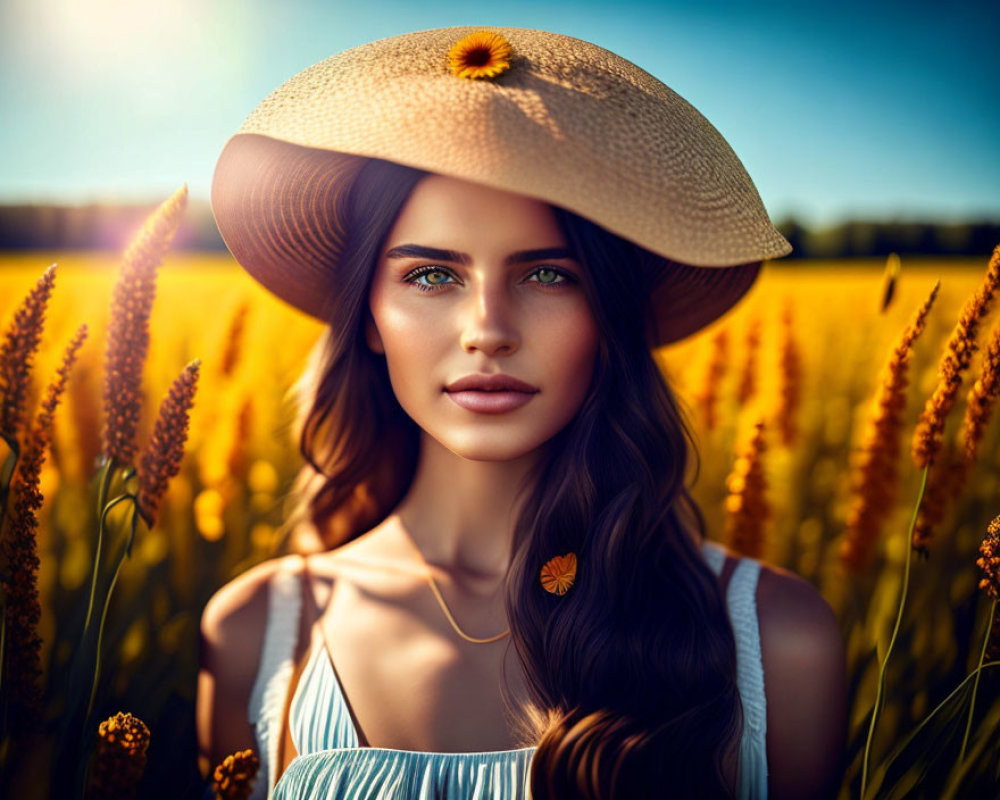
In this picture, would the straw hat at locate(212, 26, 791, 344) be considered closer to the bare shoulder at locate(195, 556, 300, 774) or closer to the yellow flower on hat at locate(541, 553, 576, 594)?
the yellow flower on hat at locate(541, 553, 576, 594)

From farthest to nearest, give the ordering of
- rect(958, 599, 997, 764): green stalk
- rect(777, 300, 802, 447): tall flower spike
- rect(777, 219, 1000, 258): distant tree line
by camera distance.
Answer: rect(777, 300, 802, 447): tall flower spike → rect(777, 219, 1000, 258): distant tree line → rect(958, 599, 997, 764): green stalk

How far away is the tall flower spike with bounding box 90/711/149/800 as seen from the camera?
936 millimetres

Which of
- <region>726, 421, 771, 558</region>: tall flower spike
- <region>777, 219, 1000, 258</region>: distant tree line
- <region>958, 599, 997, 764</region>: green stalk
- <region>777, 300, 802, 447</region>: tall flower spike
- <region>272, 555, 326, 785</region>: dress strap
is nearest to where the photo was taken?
<region>958, 599, 997, 764</region>: green stalk

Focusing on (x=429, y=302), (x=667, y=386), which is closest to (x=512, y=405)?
(x=429, y=302)

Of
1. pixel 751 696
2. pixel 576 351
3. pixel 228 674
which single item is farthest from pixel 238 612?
pixel 751 696

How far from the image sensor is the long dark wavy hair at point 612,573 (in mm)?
1085

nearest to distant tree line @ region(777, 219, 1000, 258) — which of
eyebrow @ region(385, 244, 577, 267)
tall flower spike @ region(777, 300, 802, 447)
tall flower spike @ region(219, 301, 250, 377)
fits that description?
tall flower spike @ region(777, 300, 802, 447)

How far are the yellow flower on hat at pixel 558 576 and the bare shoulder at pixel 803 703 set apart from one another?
317 millimetres

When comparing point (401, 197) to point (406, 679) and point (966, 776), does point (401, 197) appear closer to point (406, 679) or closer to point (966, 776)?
point (406, 679)

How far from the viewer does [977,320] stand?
986 mm

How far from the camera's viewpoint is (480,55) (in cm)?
103

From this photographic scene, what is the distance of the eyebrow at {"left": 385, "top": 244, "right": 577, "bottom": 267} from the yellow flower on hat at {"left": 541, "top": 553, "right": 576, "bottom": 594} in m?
0.45

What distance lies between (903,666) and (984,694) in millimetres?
422

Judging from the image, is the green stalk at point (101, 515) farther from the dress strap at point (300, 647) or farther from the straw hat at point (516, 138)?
the straw hat at point (516, 138)
